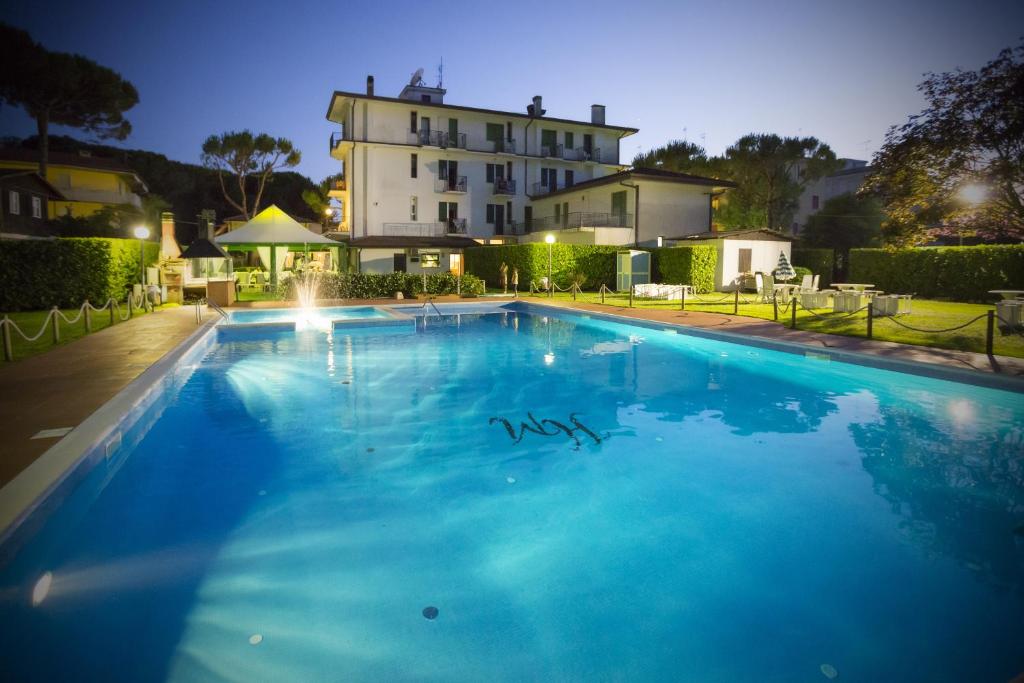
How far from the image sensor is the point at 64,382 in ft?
23.5

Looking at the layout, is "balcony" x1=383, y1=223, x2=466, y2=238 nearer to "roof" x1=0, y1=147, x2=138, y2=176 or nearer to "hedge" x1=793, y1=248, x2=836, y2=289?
"hedge" x1=793, y1=248, x2=836, y2=289

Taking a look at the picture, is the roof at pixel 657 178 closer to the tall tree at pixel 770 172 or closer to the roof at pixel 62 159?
the tall tree at pixel 770 172

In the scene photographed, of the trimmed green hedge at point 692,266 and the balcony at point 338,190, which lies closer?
the trimmed green hedge at point 692,266

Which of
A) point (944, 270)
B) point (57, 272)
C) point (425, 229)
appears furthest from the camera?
point (425, 229)

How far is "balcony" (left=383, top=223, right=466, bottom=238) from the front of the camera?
115 ft

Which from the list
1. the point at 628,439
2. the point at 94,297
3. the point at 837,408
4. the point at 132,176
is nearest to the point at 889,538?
the point at 628,439

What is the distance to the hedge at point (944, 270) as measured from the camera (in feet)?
66.6

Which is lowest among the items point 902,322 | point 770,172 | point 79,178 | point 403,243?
point 902,322

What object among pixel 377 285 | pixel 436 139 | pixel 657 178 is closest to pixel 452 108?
pixel 436 139

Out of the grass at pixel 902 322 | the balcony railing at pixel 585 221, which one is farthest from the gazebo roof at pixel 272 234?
the balcony railing at pixel 585 221

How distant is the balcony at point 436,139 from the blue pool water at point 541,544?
30.1 m

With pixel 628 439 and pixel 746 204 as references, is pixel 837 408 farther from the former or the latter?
pixel 746 204

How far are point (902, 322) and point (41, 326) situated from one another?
20.1 metres

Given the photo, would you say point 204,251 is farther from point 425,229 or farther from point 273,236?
point 425,229
